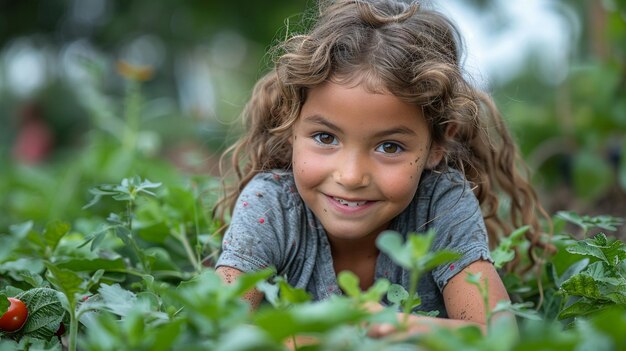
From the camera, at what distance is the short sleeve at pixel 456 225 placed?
1.75 meters

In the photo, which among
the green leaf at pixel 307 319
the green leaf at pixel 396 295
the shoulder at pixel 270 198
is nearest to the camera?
the green leaf at pixel 307 319

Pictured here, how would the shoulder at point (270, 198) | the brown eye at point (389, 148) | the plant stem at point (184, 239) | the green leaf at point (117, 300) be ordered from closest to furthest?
the green leaf at point (117, 300) < the brown eye at point (389, 148) < the shoulder at point (270, 198) < the plant stem at point (184, 239)

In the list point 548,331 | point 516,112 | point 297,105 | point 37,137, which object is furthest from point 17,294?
point 37,137

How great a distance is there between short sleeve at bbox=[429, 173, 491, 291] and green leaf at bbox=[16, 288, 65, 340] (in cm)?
Result: 80

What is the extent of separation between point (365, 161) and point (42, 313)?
2.35ft

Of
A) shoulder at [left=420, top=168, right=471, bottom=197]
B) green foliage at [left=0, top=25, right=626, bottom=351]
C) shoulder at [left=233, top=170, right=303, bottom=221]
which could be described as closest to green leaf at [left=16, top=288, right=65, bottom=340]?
green foliage at [left=0, top=25, right=626, bottom=351]

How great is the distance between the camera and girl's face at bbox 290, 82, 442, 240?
5.61 ft

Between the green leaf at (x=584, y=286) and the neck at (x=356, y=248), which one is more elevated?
the green leaf at (x=584, y=286)

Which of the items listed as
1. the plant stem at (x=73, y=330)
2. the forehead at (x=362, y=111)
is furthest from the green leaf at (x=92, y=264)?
the forehead at (x=362, y=111)

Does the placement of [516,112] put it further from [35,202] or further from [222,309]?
[222,309]

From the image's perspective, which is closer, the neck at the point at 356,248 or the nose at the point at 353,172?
the nose at the point at 353,172

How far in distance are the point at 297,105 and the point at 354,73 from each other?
0.56 feet

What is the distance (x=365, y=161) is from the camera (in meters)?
1.72

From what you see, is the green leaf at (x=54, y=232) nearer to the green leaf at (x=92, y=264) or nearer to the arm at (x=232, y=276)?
the green leaf at (x=92, y=264)
